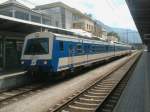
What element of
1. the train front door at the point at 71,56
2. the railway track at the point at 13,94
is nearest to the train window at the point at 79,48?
the train front door at the point at 71,56

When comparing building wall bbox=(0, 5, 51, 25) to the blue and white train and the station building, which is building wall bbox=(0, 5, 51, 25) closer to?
the station building

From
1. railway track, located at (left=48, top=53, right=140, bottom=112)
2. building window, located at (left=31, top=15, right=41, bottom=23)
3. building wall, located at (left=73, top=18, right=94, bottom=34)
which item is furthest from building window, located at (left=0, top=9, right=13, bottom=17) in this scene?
building wall, located at (left=73, top=18, right=94, bottom=34)

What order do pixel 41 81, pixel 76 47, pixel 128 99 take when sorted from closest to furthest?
1. pixel 128 99
2. pixel 41 81
3. pixel 76 47

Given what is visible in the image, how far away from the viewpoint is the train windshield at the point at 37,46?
1609 cm

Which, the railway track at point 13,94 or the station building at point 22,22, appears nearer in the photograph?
the railway track at point 13,94

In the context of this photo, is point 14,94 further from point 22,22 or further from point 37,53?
point 22,22

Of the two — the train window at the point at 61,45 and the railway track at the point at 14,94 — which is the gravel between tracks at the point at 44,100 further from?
the train window at the point at 61,45

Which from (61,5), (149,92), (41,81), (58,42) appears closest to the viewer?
(149,92)

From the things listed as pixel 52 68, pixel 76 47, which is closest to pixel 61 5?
pixel 76 47

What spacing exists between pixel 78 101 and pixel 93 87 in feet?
11.8

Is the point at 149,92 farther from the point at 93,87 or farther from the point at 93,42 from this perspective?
the point at 93,42

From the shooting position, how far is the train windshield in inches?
634

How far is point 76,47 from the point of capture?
19562 mm

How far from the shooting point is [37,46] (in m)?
16.6
